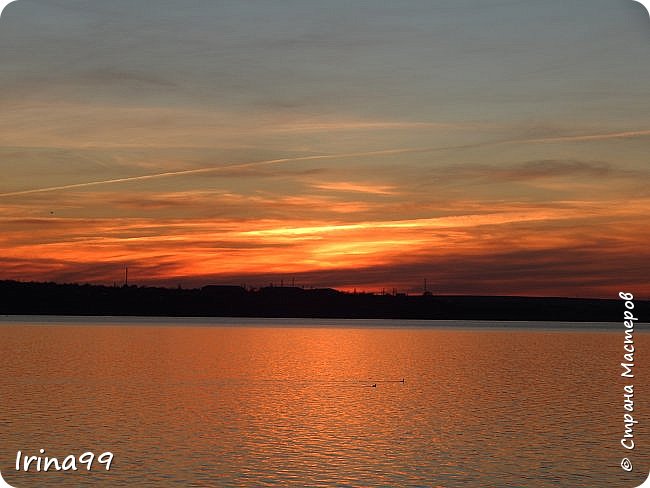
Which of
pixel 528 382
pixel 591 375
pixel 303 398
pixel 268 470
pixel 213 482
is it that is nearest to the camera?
pixel 213 482

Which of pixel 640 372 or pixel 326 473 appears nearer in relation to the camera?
pixel 326 473

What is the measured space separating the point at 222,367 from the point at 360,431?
2216 inches

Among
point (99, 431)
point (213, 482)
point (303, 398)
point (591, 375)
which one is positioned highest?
point (591, 375)

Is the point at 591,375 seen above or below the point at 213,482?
above

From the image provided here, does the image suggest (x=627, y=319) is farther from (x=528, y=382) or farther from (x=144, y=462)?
(x=528, y=382)

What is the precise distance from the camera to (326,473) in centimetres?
4231

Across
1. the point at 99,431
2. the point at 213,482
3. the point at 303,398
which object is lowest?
the point at 213,482

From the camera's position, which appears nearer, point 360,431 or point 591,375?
point 360,431

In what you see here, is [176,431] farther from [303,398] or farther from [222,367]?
[222,367]

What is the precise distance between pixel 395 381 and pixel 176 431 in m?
41.7

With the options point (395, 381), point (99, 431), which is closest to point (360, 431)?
point (99, 431)

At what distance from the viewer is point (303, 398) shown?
2928 inches

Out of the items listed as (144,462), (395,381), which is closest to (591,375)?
(395,381)

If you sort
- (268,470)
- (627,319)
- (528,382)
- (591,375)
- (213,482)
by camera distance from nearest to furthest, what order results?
(627,319) < (213,482) < (268,470) < (528,382) < (591,375)
